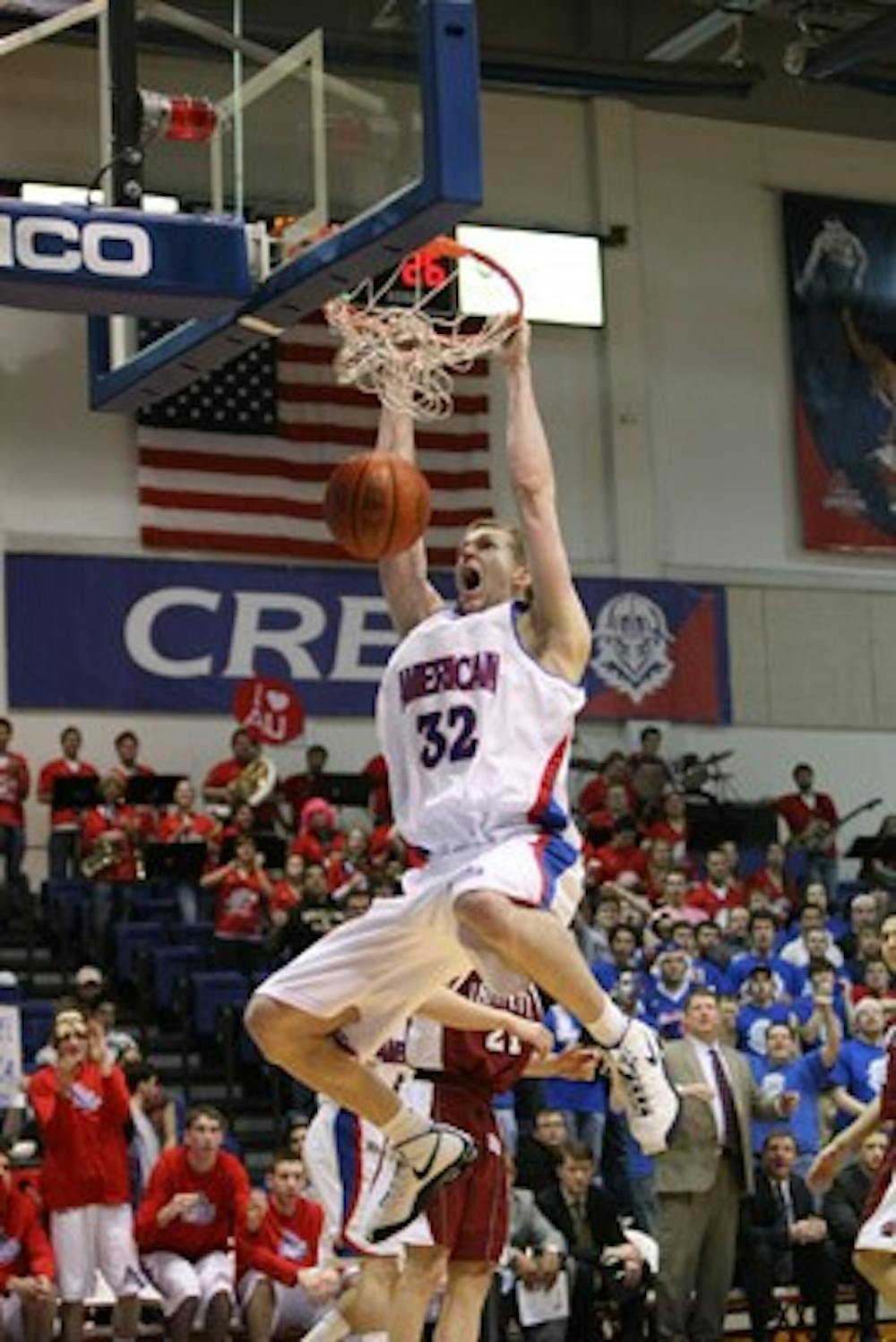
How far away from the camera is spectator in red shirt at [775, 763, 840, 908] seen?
25.3 metres

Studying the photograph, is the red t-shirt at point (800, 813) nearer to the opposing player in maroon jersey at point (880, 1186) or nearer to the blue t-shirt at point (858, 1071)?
the blue t-shirt at point (858, 1071)

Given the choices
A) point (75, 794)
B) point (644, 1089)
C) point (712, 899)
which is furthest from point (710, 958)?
point (644, 1089)

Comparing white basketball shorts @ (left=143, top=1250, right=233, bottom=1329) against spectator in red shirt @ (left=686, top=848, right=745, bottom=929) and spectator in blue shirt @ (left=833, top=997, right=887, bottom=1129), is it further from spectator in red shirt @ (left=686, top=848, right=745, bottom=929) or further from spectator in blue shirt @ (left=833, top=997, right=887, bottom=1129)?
spectator in red shirt @ (left=686, top=848, right=745, bottom=929)

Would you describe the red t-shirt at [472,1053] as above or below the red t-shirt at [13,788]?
below

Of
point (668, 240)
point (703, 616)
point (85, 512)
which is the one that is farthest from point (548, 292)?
point (85, 512)

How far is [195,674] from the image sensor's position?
26.1 metres

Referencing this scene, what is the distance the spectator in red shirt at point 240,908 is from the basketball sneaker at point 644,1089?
12.5 metres

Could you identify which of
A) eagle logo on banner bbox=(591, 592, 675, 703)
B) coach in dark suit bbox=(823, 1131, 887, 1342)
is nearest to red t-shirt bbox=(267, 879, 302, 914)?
coach in dark suit bbox=(823, 1131, 887, 1342)

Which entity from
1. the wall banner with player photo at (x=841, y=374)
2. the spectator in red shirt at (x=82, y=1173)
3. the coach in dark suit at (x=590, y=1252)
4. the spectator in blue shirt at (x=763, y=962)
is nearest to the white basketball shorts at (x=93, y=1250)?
the spectator in red shirt at (x=82, y=1173)

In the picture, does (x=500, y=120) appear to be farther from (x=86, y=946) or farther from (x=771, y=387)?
(x=86, y=946)

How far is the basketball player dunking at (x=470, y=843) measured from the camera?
7.98m

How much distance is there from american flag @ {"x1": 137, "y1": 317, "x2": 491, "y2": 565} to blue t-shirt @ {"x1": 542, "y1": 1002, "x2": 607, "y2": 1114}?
9180 millimetres

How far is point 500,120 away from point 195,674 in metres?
6.82

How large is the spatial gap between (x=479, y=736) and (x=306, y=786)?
657 inches
